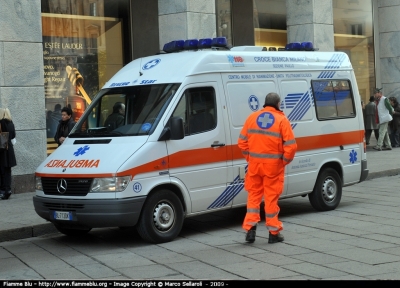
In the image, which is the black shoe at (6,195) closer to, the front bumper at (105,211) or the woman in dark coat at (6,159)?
the woman in dark coat at (6,159)

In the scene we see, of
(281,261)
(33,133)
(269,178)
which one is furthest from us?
(33,133)

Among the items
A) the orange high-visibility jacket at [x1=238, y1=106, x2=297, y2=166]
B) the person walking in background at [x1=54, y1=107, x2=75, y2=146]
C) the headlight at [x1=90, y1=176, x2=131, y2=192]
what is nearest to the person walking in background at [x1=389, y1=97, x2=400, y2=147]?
the person walking in background at [x1=54, y1=107, x2=75, y2=146]

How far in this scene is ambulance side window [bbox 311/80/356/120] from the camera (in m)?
11.4

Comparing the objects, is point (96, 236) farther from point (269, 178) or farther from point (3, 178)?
point (3, 178)

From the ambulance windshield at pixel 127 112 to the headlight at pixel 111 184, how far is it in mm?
705

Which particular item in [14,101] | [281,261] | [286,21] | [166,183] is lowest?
[281,261]

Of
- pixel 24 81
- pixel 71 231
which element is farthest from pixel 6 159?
pixel 71 231

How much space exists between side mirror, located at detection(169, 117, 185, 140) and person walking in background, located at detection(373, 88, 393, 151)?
14.3 meters

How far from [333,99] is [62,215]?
4856 millimetres

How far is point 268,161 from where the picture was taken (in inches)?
336

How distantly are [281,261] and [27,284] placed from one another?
510 cm

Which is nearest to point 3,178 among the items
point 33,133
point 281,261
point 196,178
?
point 33,133

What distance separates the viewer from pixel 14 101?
1413cm

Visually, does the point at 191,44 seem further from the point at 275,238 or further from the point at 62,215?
the point at 275,238
